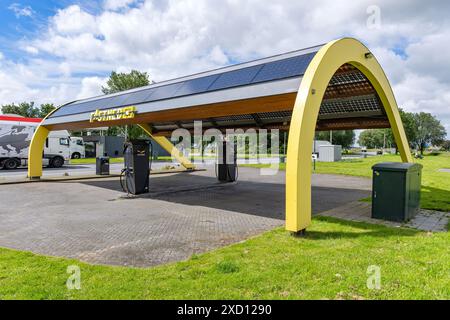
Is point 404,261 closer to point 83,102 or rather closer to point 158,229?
point 158,229

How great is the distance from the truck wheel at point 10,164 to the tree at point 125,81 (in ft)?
84.8

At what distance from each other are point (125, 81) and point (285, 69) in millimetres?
43648

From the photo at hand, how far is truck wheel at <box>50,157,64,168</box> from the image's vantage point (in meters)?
25.1

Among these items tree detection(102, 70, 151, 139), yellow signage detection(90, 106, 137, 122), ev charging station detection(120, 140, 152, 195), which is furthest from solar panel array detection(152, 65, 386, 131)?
tree detection(102, 70, 151, 139)

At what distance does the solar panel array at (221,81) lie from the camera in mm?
7094

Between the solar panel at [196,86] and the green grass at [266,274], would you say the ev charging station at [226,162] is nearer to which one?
the solar panel at [196,86]

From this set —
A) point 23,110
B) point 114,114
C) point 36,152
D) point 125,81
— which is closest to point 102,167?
point 36,152

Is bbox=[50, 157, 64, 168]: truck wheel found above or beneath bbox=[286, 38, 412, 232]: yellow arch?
beneath

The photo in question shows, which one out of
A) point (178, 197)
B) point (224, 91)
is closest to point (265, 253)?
point (224, 91)

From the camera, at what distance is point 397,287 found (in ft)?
12.4

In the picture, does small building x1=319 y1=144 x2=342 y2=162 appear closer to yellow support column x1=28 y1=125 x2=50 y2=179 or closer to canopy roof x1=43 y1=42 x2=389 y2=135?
canopy roof x1=43 y1=42 x2=389 y2=135

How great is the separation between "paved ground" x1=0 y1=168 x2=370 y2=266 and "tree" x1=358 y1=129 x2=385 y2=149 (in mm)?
94284

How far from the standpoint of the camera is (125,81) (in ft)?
153

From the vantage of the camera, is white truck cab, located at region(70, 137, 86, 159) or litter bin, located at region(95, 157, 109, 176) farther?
white truck cab, located at region(70, 137, 86, 159)
